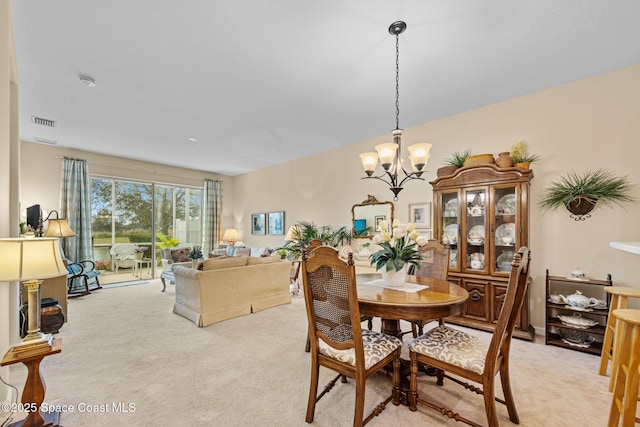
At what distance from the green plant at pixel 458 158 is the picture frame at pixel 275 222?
12.9 feet

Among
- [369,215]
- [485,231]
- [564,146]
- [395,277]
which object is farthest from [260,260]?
[564,146]

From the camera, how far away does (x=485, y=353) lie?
1715mm

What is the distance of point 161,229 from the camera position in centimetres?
685

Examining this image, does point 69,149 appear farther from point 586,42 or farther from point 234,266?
point 586,42

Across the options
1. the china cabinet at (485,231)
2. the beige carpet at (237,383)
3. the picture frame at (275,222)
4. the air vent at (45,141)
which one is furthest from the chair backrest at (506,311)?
the air vent at (45,141)

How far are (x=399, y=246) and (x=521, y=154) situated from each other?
2.27 metres

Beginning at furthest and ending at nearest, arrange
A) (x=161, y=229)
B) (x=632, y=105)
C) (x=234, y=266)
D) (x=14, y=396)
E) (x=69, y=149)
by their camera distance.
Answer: (x=161, y=229) → (x=69, y=149) → (x=234, y=266) → (x=632, y=105) → (x=14, y=396)

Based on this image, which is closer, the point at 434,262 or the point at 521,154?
the point at 434,262

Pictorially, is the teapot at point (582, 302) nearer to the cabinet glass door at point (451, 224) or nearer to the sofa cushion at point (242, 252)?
the cabinet glass door at point (451, 224)

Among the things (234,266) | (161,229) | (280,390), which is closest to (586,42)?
(280,390)

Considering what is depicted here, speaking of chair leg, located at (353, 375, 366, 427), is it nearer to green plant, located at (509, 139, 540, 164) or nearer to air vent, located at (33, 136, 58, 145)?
green plant, located at (509, 139, 540, 164)

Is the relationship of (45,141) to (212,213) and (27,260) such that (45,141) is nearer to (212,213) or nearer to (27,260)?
(212,213)

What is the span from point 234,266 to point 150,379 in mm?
1709

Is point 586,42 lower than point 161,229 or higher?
higher
